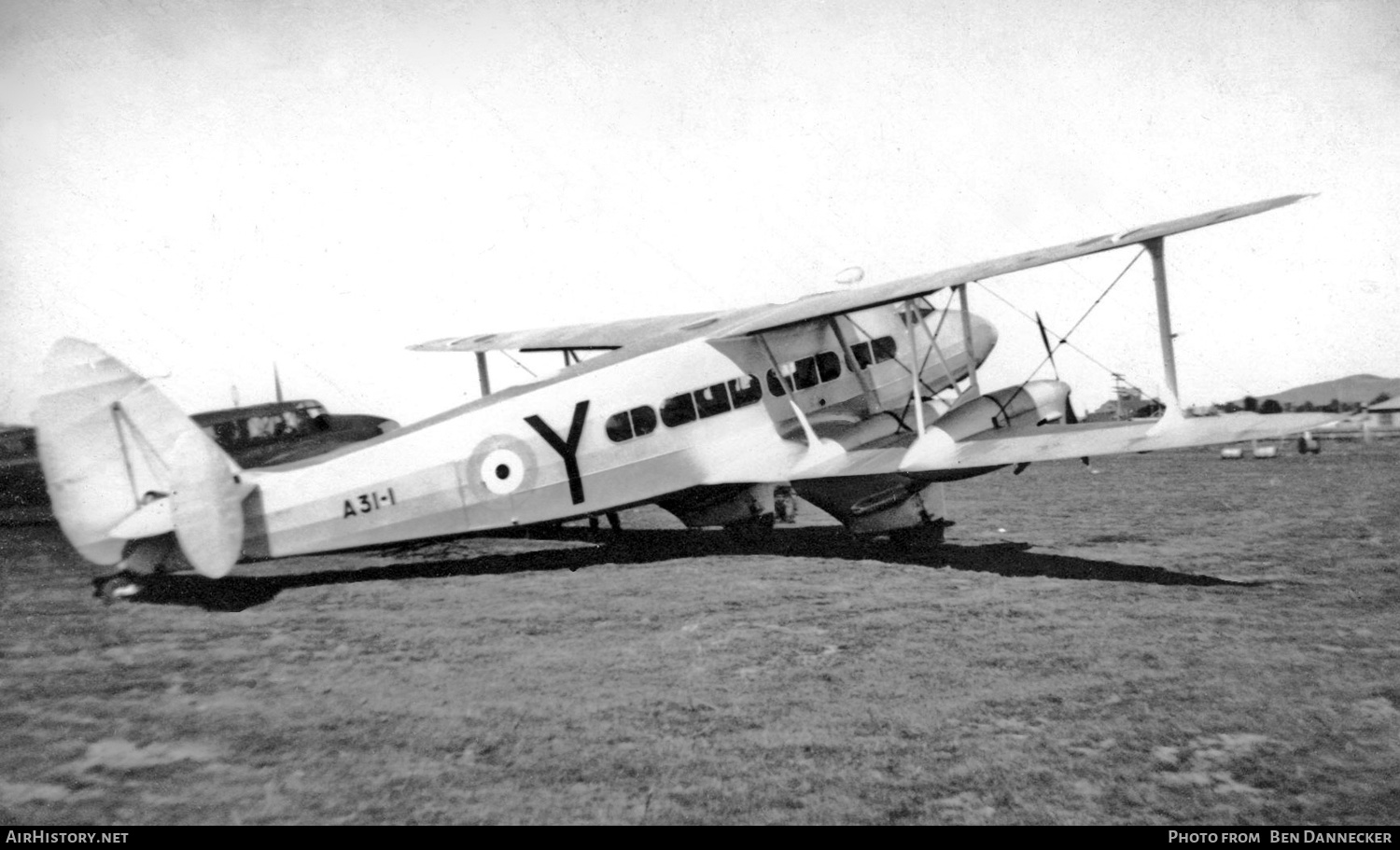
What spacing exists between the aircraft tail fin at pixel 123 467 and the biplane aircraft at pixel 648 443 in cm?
2

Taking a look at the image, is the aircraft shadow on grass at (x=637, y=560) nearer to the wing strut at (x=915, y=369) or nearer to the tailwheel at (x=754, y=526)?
the tailwheel at (x=754, y=526)

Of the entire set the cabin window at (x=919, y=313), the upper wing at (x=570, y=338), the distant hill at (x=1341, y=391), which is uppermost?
the upper wing at (x=570, y=338)

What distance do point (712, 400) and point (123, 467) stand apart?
641cm

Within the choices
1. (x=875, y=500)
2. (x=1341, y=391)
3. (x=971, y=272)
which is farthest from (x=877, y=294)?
(x=1341, y=391)

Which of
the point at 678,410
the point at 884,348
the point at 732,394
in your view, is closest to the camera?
the point at 678,410

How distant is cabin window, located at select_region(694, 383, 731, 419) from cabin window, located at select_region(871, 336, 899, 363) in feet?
9.33

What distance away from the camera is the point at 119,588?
9.31 metres

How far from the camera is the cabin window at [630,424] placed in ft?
36.3

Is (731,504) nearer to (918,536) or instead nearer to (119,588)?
(918,536)

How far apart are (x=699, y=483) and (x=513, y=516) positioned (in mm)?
2370

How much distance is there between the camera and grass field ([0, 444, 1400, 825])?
14.7ft

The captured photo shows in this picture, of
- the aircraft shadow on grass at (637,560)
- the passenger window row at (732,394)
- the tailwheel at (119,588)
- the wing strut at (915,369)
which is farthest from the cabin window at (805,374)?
the tailwheel at (119,588)
